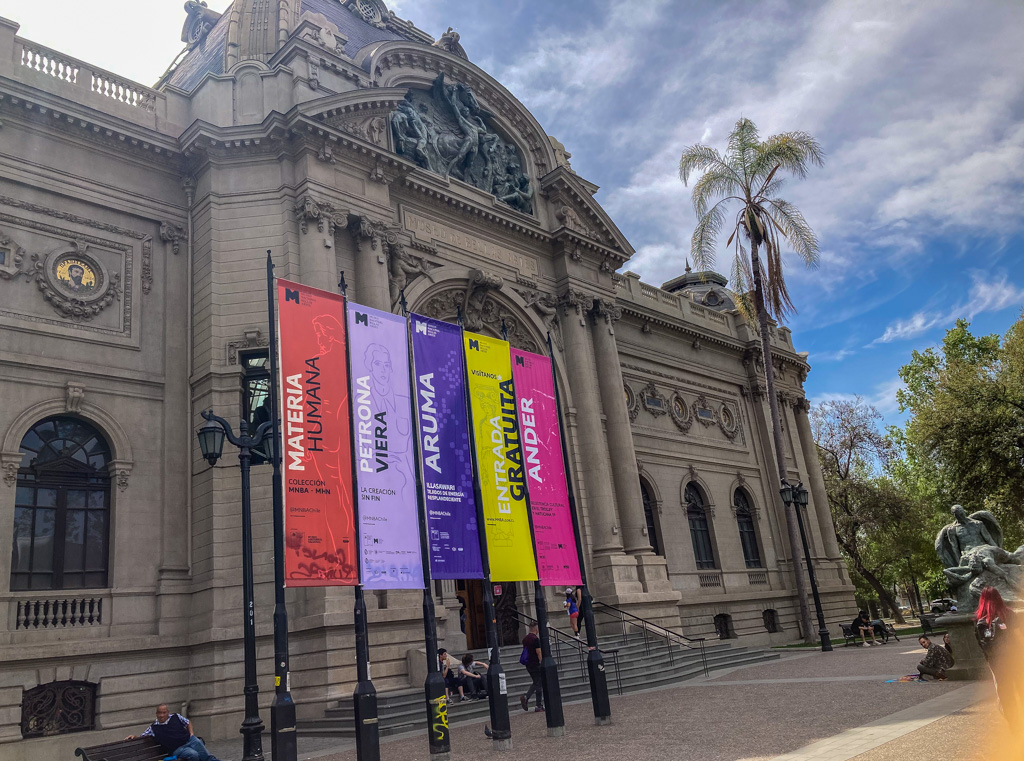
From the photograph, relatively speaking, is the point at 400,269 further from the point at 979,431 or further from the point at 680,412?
the point at 979,431

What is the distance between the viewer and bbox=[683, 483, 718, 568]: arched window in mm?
33250

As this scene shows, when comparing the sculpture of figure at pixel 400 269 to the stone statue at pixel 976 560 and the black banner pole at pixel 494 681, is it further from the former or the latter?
the stone statue at pixel 976 560

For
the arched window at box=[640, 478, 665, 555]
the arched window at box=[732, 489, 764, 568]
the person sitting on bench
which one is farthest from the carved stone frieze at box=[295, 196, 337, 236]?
the arched window at box=[732, 489, 764, 568]

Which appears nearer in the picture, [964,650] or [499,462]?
[964,650]

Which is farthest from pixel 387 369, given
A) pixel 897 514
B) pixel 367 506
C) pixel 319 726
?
pixel 897 514

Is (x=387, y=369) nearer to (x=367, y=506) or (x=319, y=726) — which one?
(x=367, y=506)

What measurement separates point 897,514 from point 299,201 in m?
38.3

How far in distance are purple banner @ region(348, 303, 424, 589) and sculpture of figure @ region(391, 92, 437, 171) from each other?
12.5m

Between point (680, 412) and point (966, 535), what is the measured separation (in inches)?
823

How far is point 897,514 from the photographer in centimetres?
4469

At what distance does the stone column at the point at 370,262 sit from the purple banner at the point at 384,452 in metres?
8.08

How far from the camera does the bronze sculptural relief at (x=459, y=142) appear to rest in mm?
24688

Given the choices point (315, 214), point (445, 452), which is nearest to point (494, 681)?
point (445, 452)

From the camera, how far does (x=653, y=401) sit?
34000 millimetres
